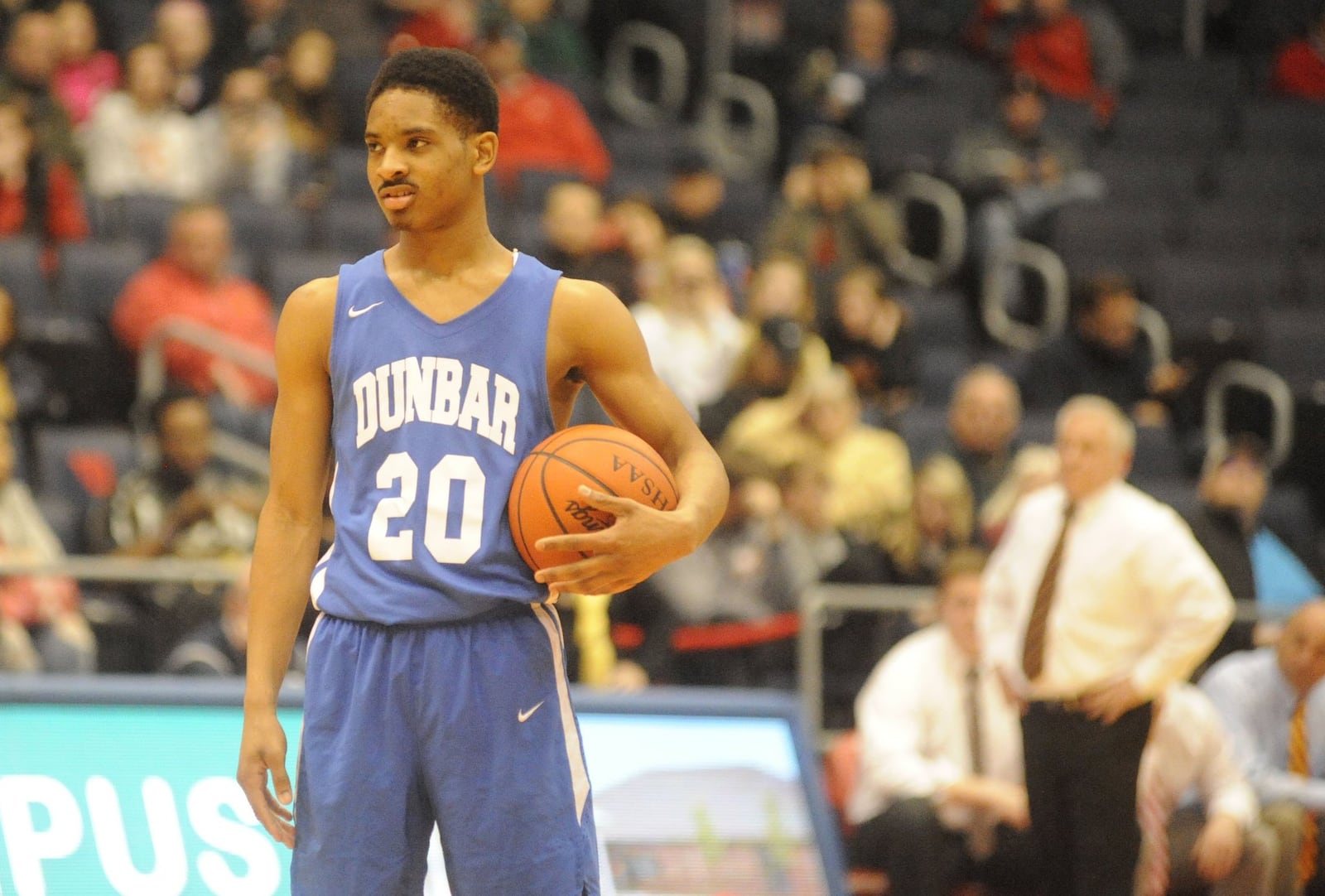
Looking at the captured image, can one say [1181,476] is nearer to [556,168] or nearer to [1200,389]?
[1200,389]

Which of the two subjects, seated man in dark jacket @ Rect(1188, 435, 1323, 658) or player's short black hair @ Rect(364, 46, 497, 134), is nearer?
player's short black hair @ Rect(364, 46, 497, 134)

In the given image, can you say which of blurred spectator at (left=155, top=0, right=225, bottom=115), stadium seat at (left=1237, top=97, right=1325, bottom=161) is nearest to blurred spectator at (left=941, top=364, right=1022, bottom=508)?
blurred spectator at (left=155, top=0, right=225, bottom=115)

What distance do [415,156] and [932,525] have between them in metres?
5.27

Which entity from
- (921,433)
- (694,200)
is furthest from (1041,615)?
(694,200)

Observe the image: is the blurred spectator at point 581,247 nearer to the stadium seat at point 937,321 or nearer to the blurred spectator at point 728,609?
the blurred spectator at point 728,609

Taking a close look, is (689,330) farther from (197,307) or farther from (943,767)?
(943,767)

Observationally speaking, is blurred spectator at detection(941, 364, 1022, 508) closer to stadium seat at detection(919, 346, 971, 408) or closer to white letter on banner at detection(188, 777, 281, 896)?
stadium seat at detection(919, 346, 971, 408)

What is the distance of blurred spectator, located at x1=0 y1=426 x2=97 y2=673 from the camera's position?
263 inches

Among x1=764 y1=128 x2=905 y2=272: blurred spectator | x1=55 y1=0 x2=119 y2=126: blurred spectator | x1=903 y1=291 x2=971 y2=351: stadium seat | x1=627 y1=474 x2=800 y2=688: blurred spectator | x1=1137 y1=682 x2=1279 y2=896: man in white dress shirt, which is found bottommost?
x1=1137 y1=682 x2=1279 y2=896: man in white dress shirt

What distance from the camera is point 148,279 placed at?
8.59 metres

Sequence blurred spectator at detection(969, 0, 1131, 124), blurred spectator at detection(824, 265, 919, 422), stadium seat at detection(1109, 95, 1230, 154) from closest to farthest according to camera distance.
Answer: blurred spectator at detection(824, 265, 919, 422) → stadium seat at detection(1109, 95, 1230, 154) → blurred spectator at detection(969, 0, 1131, 124)

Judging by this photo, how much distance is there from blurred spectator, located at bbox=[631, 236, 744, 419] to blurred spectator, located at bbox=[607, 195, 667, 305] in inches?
10.5

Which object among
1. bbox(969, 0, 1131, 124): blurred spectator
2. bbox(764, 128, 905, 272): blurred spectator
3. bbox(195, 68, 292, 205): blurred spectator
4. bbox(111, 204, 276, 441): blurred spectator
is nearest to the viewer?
bbox(111, 204, 276, 441): blurred spectator

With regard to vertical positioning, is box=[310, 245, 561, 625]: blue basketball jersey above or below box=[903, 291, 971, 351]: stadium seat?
below
